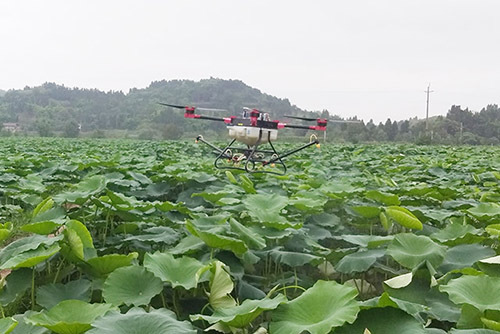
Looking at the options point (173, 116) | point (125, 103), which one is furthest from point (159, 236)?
point (125, 103)

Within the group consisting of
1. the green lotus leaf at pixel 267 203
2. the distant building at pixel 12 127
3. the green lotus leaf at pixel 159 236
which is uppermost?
the green lotus leaf at pixel 267 203

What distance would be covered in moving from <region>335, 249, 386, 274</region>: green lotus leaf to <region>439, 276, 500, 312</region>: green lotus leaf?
1.78ft

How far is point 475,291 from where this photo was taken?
1740mm

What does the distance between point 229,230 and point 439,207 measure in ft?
8.04

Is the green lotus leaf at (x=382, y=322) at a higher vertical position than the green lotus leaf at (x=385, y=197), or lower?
lower

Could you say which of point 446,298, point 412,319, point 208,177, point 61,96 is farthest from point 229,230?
point 61,96

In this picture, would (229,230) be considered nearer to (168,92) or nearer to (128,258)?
(128,258)

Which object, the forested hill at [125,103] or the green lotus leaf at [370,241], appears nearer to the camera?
the green lotus leaf at [370,241]

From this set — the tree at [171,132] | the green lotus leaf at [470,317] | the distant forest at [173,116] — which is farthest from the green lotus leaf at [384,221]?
the tree at [171,132]

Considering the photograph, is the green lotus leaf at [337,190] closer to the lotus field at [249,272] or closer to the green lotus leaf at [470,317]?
the lotus field at [249,272]

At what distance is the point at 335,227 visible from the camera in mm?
3449

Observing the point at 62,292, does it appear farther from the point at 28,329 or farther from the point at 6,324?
the point at 6,324

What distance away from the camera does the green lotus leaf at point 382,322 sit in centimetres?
146

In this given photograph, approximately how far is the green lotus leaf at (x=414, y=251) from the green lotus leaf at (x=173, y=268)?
2.81 feet
